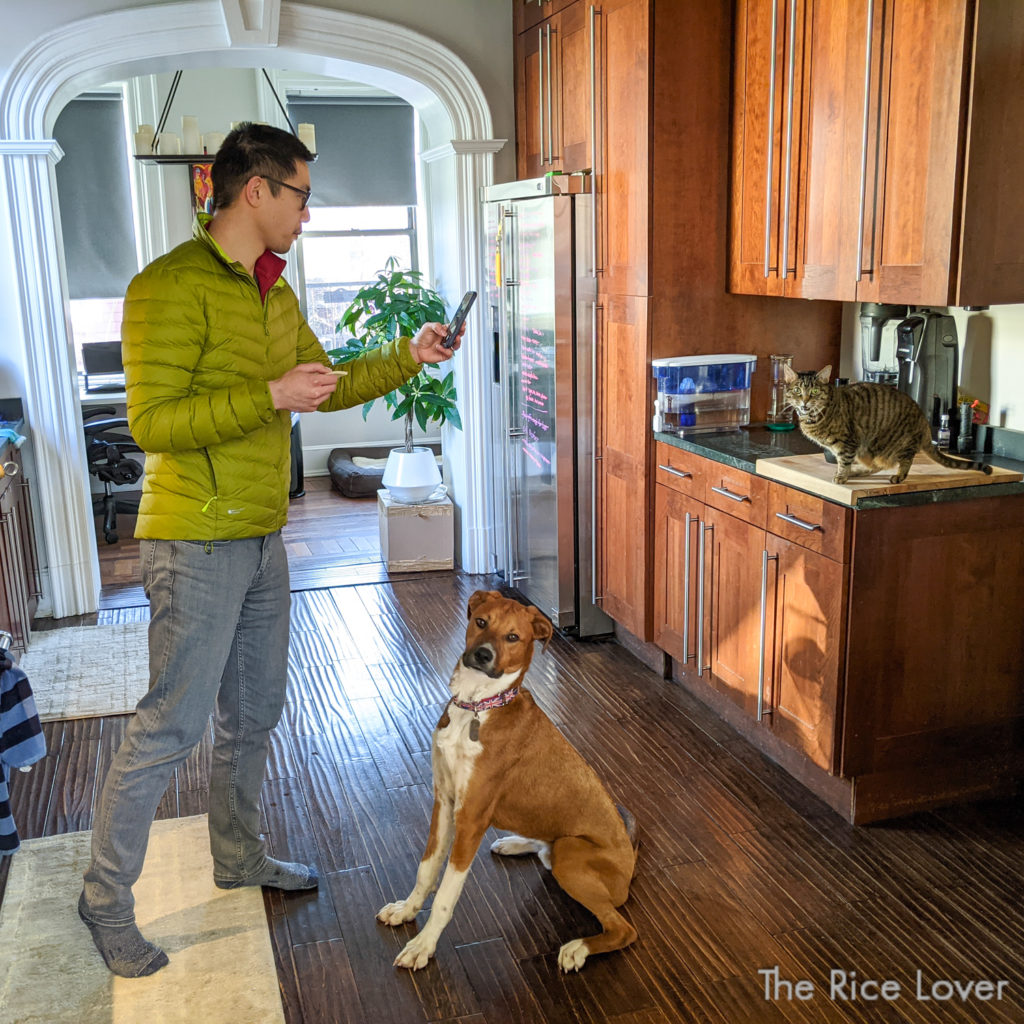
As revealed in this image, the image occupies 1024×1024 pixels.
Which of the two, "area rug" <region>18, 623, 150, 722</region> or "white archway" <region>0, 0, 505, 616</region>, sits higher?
"white archway" <region>0, 0, 505, 616</region>

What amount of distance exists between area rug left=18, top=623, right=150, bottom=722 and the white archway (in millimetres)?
339

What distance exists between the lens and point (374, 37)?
464cm

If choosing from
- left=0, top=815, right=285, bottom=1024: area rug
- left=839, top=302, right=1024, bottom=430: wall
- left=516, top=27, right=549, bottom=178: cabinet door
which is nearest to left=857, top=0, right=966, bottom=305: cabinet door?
left=839, top=302, right=1024, bottom=430: wall

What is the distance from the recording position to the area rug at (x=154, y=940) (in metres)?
2.21

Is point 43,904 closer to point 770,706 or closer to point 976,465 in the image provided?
point 770,706

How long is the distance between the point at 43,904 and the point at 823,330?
9.93ft

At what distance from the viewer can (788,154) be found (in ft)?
10.6

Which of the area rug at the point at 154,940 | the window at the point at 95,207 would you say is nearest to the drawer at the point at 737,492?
the area rug at the point at 154,940

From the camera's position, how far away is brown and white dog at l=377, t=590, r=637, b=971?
2.26 metres

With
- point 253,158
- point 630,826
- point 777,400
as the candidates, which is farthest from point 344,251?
point 630,826

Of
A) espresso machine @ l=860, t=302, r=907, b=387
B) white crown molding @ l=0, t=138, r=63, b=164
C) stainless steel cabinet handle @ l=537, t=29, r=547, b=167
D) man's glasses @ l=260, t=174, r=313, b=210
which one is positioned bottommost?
espresso machine @ l=860, t=302, r=907, b=387

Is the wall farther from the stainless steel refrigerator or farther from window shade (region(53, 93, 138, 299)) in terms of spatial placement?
window shade (region(53, 93, 138, 299))

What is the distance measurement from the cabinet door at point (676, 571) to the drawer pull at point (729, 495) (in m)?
0.15

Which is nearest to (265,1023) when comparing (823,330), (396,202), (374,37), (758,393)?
(758,393)
